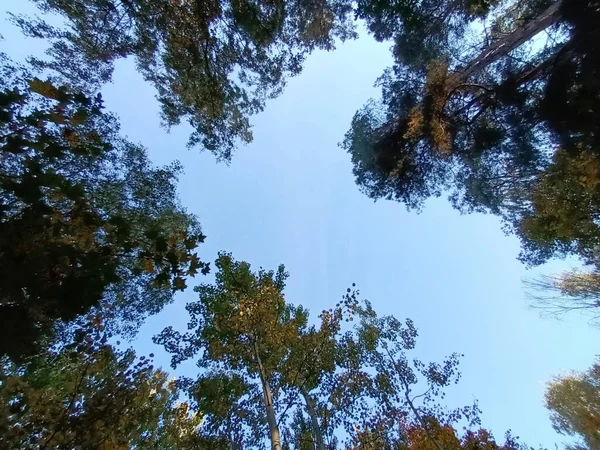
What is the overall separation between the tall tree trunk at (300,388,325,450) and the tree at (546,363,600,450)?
11589 mm

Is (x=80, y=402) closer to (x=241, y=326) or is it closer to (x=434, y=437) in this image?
(x=241, y=326)

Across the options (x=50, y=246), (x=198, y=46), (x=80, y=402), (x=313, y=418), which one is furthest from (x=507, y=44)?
(x=80, y=402)

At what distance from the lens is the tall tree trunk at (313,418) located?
704 cm

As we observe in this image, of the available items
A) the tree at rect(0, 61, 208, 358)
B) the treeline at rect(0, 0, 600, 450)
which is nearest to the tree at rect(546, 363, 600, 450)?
the treeline at rect(0, 0, 600, 450)

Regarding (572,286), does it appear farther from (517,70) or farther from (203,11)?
(203,11)

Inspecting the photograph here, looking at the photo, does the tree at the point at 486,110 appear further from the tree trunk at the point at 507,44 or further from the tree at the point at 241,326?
the tree at the point at 241,326

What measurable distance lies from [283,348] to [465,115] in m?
10.2

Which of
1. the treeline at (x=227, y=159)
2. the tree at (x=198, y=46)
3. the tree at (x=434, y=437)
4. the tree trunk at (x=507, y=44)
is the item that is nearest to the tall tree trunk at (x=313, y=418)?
the treeline at (x=227, y=159)

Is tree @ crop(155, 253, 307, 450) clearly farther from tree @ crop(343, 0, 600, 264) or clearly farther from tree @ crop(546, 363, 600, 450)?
tree @ crop(546, 363, 600, 450)

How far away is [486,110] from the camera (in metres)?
11.2

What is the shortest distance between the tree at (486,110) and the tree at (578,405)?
21.0 ft

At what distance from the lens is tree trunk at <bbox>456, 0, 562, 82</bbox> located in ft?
34.2

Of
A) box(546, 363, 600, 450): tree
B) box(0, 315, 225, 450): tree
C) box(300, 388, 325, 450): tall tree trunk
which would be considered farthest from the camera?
box(546, 363, 600, 450): tree

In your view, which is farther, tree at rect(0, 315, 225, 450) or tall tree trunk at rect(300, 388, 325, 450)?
tall tree trunk at rect(300, 388, 325, 450)
